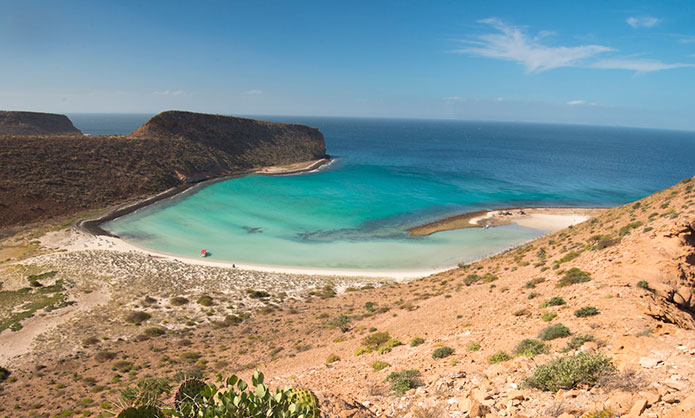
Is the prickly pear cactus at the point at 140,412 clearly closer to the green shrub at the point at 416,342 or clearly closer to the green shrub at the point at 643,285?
the green shrub at the point at 416,342

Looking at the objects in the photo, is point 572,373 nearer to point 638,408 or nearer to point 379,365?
point 638,408

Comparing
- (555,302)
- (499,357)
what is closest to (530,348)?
(499,357)

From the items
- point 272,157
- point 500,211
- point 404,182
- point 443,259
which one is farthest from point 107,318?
point 272,157

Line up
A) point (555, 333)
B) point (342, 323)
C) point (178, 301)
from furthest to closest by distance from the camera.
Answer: point (178, 301) → point (342, 323) → point (555, 333)

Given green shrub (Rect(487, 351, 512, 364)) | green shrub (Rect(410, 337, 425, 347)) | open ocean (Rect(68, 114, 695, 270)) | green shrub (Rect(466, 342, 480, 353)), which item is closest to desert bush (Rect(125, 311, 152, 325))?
open ocean (Rect(68, 114, 695, 270))

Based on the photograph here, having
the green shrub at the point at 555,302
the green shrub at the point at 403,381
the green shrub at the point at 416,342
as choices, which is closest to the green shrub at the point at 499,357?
the green shrub at the point at 403,381

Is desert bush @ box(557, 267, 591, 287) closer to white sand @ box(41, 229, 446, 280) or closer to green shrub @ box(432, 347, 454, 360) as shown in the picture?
green shrub @ box(432, 347, 454, 360)
